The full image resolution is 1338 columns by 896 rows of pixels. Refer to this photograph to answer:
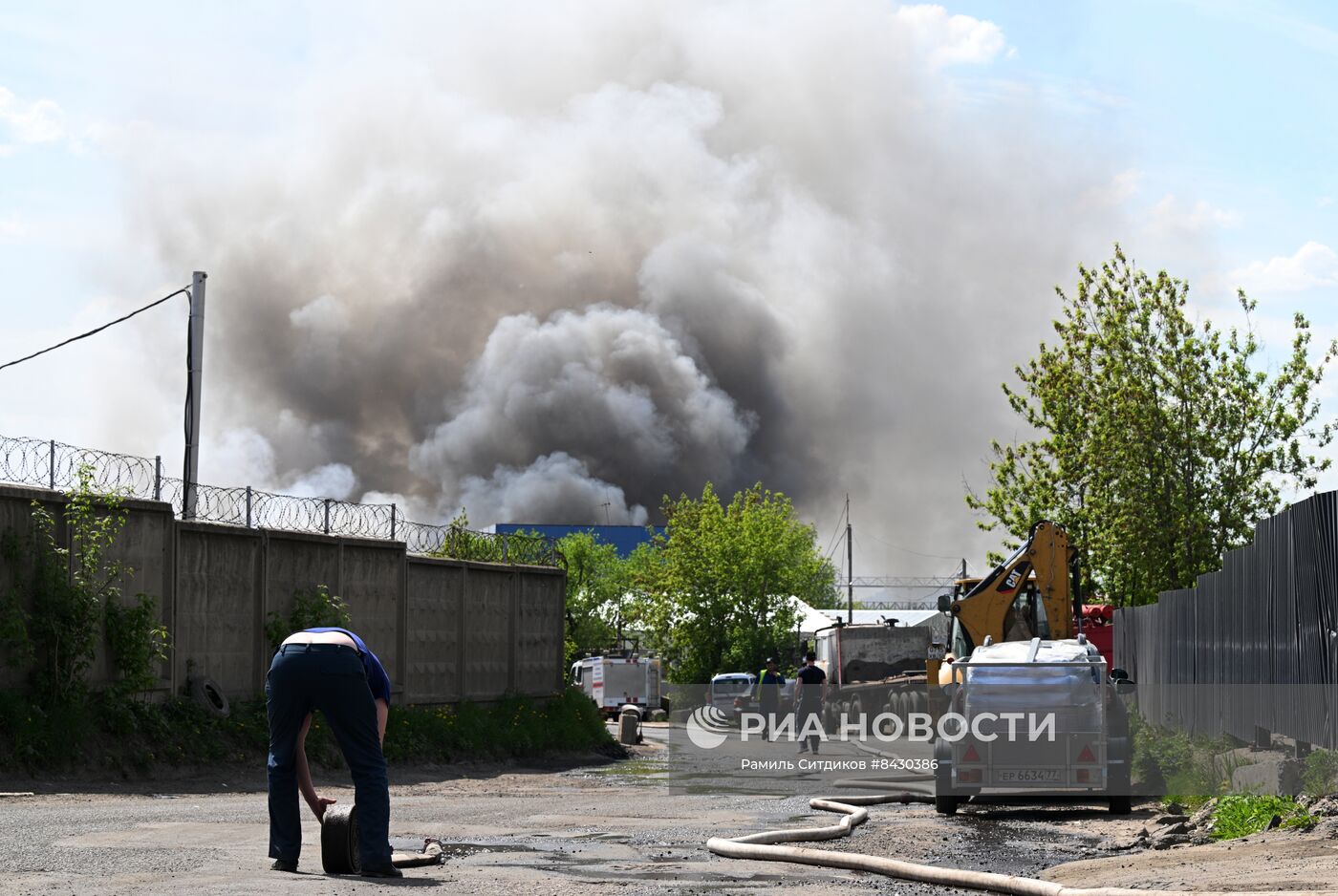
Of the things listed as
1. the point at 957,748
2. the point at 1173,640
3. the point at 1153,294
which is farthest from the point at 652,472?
the point at 957,748

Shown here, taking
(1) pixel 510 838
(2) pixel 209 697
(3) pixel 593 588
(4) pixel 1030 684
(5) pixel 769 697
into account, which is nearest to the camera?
(1) pixel 510 838

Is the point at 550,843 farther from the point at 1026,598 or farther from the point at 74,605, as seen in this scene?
the point at 1026,598

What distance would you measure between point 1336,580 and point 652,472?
9337 cm

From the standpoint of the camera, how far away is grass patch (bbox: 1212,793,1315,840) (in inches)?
448

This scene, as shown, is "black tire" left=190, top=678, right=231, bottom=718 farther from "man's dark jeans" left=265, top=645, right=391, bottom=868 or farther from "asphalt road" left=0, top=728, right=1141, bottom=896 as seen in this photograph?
"man's dark jeans" left=265, top=645, right=391, bottom=868

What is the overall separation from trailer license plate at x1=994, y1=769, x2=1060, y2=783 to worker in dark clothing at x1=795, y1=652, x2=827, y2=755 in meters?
12.5

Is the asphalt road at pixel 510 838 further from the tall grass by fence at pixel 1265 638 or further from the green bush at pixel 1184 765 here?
the tall grass by fence at pixel 1265 638

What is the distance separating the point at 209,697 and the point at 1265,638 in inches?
474

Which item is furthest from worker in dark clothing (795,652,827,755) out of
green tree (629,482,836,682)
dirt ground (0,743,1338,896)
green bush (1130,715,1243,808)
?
green tree (629,482,836,682)

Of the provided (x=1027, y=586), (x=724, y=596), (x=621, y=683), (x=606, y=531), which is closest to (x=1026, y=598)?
A: (x=1027, y=586)

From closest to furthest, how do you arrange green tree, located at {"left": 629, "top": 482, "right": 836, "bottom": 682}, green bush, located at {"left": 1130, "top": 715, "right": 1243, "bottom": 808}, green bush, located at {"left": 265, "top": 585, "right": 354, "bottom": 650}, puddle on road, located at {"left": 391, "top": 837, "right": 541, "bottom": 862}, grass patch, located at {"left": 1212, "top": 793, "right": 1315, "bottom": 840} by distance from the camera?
puddle on road, located at {"left": 391, "top": 837, "right": 541, "bottom": 862} → grass patch, located at {"left": 1212, "top": 793, "right": 1315, "bottom": 840} → green bush, located at {"left": 1130, "top": 715, "right": 1243, "bottom": 808} → green bush, located at {"left": 265, "top": 585, "right": 354, "bottom": 650} → green tree, located at {"left": 629, "top": 482, "right": 836, "bottom": 682}

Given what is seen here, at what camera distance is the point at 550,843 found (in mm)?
11773

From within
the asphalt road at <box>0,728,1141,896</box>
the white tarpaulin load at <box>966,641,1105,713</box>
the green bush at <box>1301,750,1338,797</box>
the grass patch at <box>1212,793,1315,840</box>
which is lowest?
the asphalt road at <box>0,728,1141,896</box>

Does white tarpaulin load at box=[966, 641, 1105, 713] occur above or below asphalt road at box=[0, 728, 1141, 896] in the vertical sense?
above
